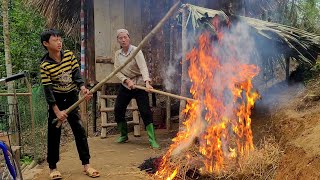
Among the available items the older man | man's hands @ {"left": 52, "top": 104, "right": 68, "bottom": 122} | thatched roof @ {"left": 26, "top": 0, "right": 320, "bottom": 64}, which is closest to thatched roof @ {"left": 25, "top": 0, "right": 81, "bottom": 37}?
thatched roof @ {"left": 26, "top": 0, "right": 320, "bottom": 64}

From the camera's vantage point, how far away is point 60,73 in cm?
455

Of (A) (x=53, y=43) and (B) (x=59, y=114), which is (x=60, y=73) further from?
(B) (x=59, y=114)

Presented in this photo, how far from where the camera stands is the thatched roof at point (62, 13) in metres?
8.15

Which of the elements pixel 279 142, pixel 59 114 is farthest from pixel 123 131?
pixel 279 142

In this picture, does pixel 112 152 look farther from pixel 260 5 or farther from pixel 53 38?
pixel 260 5

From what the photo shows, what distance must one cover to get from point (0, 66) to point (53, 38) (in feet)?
28.5

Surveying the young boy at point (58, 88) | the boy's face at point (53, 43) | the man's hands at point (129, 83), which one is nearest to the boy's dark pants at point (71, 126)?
the young boy at point (58, 88)

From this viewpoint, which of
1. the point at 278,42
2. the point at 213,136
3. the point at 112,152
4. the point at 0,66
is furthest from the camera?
the point at 0,66

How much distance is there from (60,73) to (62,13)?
4633mm

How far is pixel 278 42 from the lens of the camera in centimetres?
548

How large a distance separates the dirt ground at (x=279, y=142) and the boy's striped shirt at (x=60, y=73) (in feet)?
4.40

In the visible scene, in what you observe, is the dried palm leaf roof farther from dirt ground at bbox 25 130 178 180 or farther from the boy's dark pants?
dirt ground at bbox 25 130 178 180

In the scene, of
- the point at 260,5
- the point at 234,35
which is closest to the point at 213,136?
the point at 234,35

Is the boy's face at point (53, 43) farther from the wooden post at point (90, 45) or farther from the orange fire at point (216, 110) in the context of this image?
the wooden post at point (90, 45)
